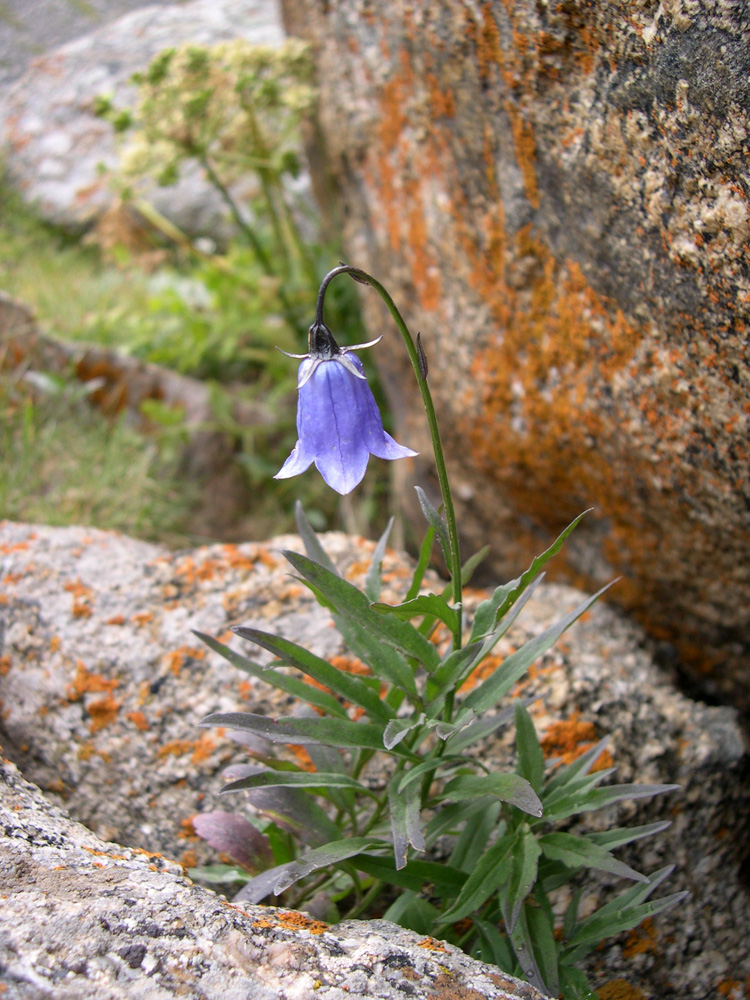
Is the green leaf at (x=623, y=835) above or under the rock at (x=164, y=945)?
under

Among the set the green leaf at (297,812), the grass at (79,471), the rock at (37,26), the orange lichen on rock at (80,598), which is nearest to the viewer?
the green leaf at (297,812)

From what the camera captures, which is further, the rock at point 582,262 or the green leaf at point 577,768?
the green leaf at point 577,768

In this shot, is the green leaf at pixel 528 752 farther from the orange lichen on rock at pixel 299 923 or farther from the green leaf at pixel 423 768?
the orange lichen on rock at pixel 299 923

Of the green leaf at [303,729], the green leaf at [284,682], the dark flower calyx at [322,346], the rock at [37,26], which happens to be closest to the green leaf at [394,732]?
the green leaf at [303,729]

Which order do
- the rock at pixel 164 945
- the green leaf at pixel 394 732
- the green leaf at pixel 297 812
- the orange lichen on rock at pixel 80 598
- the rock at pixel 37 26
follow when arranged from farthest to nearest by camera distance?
the rock at pixel 37 26
the orange lichen on rock at pixel 80 598
the green leaf at pixel 297 812
the green leaf at pixel 394 732
the rock at pixel 164 945

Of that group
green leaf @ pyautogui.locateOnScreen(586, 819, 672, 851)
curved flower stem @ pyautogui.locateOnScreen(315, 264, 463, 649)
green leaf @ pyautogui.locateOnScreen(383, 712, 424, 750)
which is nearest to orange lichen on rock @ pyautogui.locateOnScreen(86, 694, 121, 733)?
green leaf @ pyautogui.locateOnScreen(383, 712, 424, 750)

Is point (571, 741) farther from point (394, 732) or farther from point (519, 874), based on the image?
point (394, 732)

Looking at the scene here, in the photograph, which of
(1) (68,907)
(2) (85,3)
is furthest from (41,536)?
(2) (85,3)
